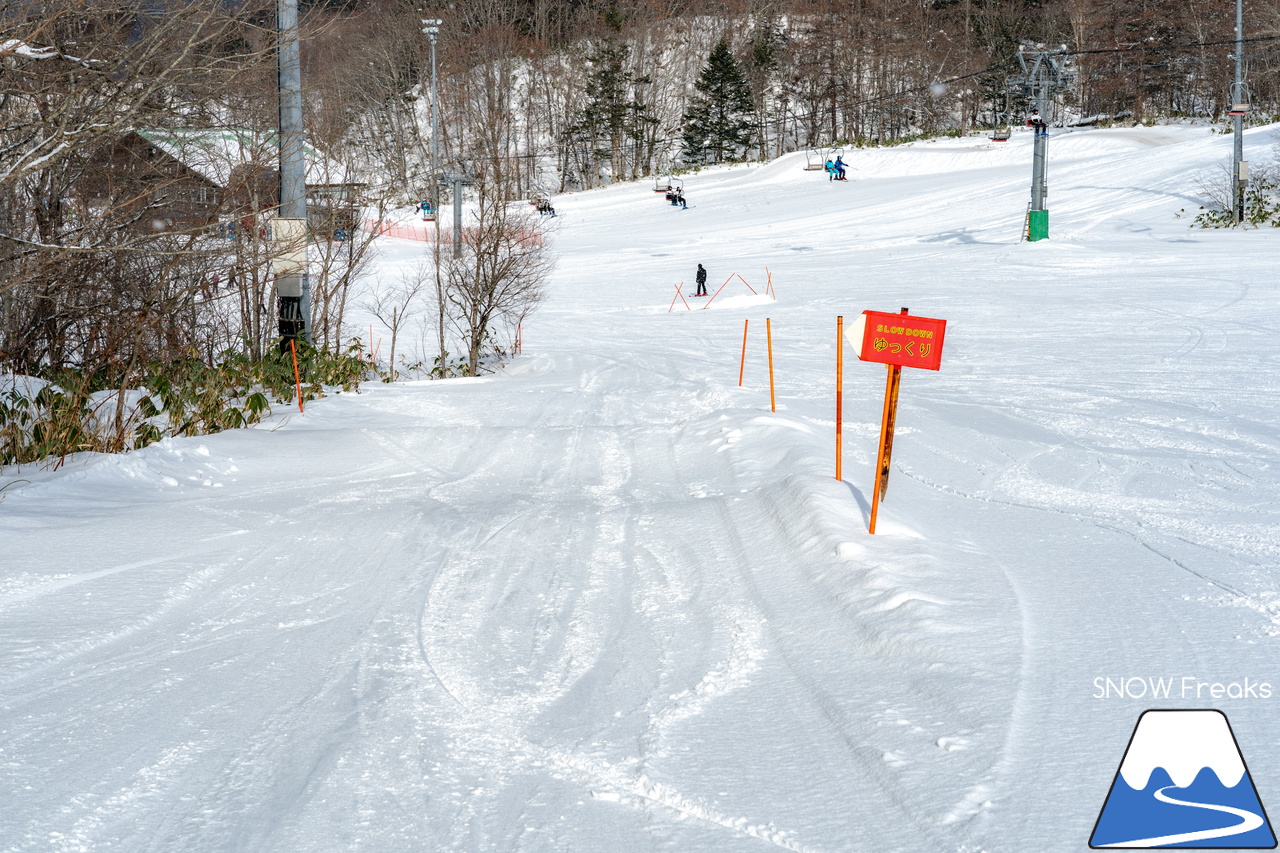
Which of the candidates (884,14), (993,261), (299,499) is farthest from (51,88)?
(884,14)

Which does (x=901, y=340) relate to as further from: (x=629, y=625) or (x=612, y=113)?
(x=612, y=113)

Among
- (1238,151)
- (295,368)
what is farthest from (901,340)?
(1238,151)

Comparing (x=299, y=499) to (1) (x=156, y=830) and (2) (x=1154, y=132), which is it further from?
(2) (x=1154, y=132)

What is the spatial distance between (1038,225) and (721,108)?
145 ft

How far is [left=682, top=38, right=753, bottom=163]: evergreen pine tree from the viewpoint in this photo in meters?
73.1

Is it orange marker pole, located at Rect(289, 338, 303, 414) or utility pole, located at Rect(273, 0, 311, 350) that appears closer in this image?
utility pole, located at Rect(273, 0, 311, 350)

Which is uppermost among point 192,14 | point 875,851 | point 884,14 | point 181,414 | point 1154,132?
point 884,14

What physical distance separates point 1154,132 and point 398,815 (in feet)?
191

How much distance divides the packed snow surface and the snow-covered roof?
3120 mm

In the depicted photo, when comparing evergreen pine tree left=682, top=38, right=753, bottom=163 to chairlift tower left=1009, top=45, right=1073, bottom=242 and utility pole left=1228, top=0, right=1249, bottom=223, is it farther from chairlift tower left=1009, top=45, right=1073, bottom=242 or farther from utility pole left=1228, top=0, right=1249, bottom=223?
utility pole left=1228, top=0, right=1249, bottom=223

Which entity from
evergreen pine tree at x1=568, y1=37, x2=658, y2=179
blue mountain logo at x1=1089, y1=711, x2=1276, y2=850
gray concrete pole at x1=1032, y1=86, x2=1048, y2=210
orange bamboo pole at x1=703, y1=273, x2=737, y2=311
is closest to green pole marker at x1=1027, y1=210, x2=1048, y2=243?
gray concrete pole at x1=1032, y1=86, x2=1048, y2=210

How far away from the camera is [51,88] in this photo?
703 centimetres

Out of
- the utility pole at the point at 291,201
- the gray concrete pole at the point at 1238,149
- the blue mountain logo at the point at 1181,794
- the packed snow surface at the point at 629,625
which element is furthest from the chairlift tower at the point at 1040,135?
the blue mountain logo at the point at 1181,794

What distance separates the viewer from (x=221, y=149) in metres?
14.7
